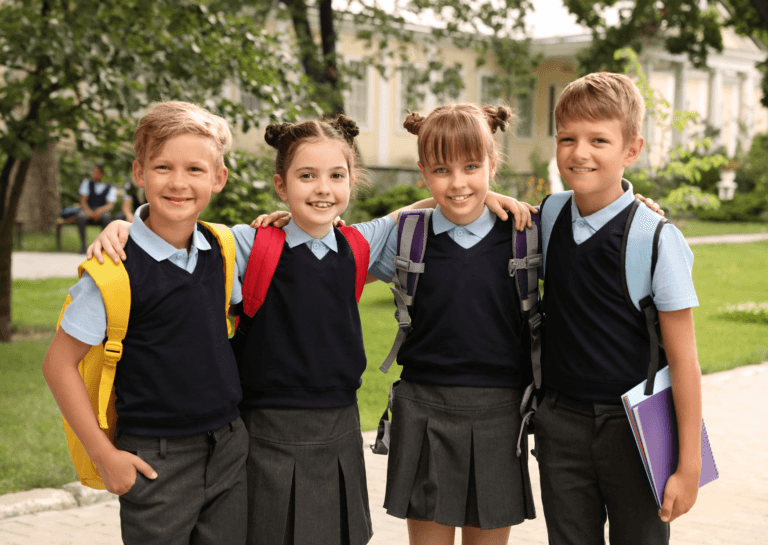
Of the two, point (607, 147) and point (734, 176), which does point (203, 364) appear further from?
point (734, 176)

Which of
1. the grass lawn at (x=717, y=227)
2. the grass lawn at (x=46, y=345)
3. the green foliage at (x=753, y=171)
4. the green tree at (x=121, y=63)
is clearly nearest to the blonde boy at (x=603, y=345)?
the grass lawn at (x=46, y=345)

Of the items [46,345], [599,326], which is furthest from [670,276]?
[46,345]

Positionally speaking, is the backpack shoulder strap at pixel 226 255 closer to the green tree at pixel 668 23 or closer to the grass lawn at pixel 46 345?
the grass lawn at pixel 46 345

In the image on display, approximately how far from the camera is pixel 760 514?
4250mm

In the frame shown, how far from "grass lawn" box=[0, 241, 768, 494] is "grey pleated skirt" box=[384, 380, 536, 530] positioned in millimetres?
2501

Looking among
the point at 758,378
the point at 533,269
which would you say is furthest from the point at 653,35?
the point at 533,269

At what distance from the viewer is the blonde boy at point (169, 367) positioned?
2299 mm

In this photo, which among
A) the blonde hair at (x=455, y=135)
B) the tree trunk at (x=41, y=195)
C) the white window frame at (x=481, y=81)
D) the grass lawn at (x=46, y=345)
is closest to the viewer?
the blonde hair at (x=455, y=135)

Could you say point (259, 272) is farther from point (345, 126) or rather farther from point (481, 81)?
point (481, 81)

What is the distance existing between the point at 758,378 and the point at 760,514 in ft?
10.9

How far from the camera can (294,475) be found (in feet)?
8.65

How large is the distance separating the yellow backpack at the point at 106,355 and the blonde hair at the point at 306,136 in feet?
2.38

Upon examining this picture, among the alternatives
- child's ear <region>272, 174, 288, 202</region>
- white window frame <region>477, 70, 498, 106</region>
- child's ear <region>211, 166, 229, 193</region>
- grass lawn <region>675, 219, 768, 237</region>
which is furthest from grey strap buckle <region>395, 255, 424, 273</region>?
white window frame <region>477, 70, 498, 106</region>

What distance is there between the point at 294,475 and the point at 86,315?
2.76ft
